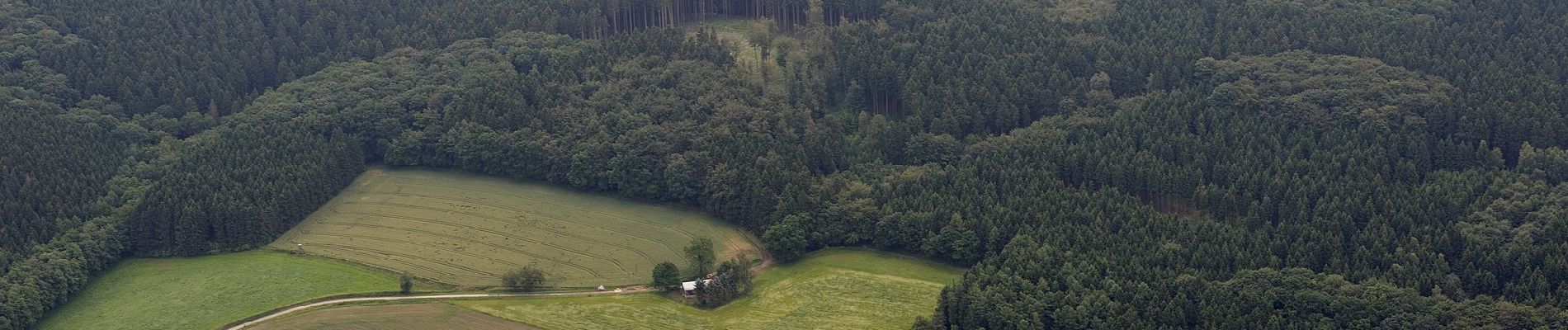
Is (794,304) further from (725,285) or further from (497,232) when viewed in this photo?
(497,232)

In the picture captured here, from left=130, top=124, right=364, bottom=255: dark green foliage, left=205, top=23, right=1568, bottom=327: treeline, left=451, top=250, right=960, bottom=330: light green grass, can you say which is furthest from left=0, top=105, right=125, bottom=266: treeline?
left=451, top=250, right=960, bottom=330: light green grass

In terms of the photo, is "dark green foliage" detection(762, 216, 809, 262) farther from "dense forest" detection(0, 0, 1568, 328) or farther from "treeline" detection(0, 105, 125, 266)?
"treeline" detection(0, 105, 125, 266)

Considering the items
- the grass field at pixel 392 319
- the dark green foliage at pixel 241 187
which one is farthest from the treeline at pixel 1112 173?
the grass field at pixel 392 319

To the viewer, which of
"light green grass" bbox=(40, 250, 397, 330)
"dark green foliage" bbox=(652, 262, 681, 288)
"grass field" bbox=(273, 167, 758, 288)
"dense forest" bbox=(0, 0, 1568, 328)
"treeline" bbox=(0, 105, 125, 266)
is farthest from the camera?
"treeline" bbox=(0, 105, 125, 266)

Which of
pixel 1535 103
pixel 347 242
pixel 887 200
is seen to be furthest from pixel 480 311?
pixel 1535 103

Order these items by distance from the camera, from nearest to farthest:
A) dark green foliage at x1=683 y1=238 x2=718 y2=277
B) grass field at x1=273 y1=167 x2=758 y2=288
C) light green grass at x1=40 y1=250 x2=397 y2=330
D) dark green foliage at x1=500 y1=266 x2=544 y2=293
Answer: light green grass at x1=40 y1=250 x2=397 y2=330 → dark green foliage at x1=500 y1=266 x2=544 y2=293 → dark green foliage at x1=683 y1=238 x2=718 y2=277 → grass field at x1=273 y1=167 x2=758 y2=288

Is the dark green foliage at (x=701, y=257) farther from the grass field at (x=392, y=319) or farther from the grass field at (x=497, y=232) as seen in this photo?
the grass field at (x=392, y=319)

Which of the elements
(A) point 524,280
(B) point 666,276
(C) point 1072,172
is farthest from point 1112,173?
(A) point 524,280
